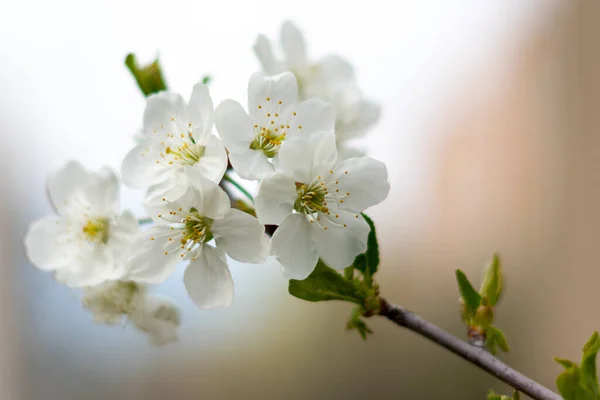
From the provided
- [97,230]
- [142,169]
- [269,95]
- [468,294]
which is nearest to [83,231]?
[97,230]

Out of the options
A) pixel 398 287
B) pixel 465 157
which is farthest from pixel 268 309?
pixel 465 157

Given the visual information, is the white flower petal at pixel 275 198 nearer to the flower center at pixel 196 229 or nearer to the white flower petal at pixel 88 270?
the flower center at pixel 196 229

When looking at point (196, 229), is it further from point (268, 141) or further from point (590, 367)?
point (590, 367)

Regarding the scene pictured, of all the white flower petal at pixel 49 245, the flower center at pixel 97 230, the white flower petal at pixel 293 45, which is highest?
the white flower petal at pixel 293 45

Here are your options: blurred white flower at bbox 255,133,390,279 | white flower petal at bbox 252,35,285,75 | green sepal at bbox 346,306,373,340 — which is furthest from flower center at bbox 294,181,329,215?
white flower petal at bbox 252,35,285,75

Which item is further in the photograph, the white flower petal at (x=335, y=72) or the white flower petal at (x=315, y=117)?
the white flower petal at (x=335, y=72)

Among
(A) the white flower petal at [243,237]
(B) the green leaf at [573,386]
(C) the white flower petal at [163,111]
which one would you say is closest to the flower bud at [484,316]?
(B) the green leaf at [573,386]

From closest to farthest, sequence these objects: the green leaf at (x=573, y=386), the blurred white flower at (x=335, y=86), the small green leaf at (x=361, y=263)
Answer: the green leaf at (x=573, y=386)
the small green leaf at (x=361, y=263)
the blurred white flower at (x=335, y=86)
